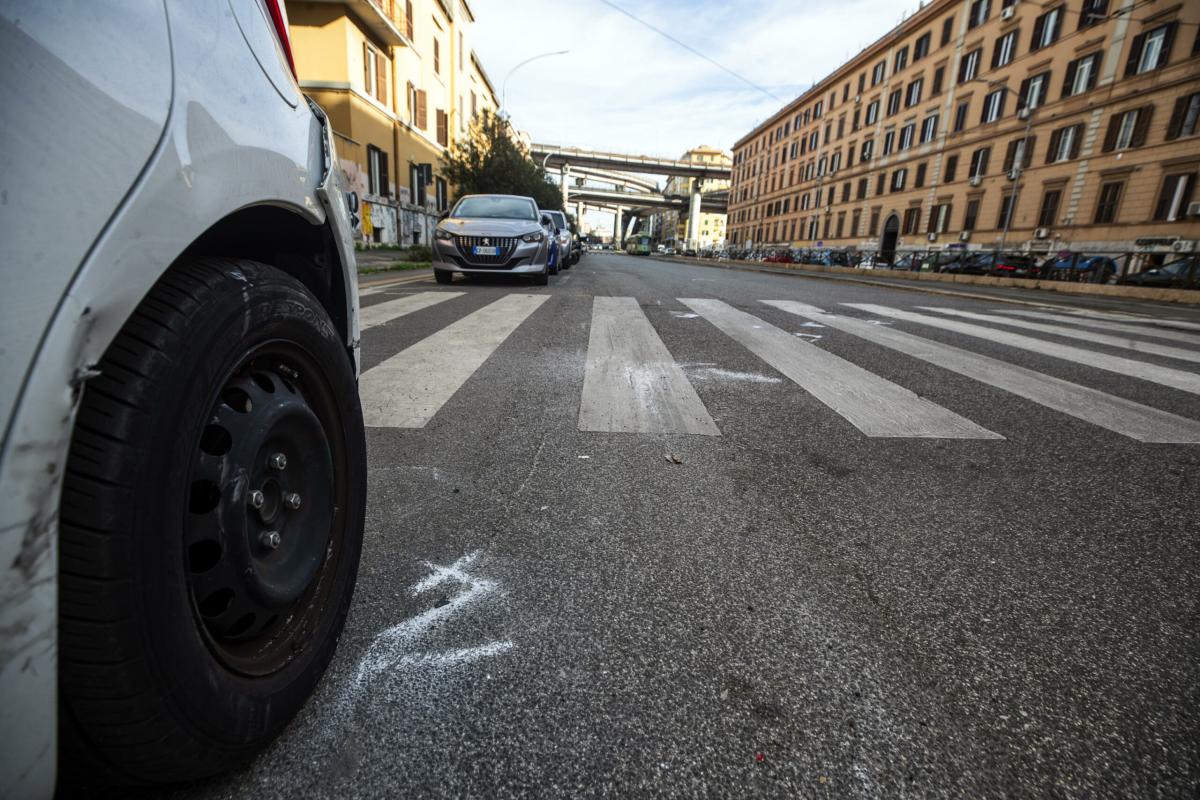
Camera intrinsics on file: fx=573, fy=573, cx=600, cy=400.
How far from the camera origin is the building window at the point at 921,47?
39.4 m

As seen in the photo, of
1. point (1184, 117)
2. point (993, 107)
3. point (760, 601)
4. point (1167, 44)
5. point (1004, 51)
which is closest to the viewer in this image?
point (760, 601)

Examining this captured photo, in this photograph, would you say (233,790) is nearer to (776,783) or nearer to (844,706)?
(776,783)

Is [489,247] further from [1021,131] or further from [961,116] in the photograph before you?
[961,116]

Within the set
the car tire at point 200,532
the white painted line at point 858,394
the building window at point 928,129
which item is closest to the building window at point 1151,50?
the building window at point 928,129

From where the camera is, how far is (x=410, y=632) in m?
1.31

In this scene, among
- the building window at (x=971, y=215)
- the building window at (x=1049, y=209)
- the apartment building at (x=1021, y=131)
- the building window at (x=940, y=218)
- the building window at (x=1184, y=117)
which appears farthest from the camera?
the building window at (x=940, y=218)

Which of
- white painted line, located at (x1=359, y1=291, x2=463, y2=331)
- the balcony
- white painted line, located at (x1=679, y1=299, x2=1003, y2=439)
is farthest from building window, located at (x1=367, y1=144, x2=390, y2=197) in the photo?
white painted line, located at (x1=679, y1=299, x2=1003, y2=439)

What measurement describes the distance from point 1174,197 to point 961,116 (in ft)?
50.5

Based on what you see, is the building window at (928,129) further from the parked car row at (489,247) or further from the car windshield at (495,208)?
the parked car row at (489,247)

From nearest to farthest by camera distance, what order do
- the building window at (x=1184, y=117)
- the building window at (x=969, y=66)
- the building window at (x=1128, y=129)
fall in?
the building window at (x=1184, y=117)
the building window at (x=1128, y=129)
the building window at (x=969, y=66)

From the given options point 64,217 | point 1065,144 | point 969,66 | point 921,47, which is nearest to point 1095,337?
point 64,217

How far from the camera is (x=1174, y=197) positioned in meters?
24.0

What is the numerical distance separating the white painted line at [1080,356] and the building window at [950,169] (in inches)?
1443

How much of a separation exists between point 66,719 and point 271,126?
0.95 m
